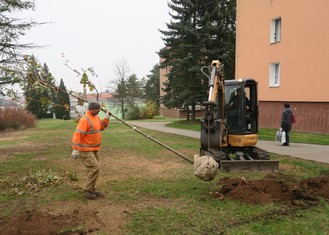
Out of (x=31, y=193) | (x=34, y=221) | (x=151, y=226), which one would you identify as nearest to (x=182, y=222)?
(x=151, y=226)

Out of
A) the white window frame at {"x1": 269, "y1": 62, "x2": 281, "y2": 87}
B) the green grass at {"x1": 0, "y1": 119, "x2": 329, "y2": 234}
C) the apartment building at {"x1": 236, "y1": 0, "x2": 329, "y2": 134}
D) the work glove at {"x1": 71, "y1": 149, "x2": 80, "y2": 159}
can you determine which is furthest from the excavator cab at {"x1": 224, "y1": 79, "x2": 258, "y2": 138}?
the white window frame at {"x1": 269, "y1": 62, "x2": 281, "y2": 87}

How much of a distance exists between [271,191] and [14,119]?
2754cm

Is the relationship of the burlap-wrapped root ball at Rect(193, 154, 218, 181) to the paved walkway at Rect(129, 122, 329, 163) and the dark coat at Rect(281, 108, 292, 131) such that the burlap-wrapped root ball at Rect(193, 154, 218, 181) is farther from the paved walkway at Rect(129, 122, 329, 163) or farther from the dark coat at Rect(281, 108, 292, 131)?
the dark coat at Rect(281, 108, 292, 131)

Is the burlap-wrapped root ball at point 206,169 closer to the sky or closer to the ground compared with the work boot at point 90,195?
closer to the sky

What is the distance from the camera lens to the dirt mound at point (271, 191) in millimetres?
6797

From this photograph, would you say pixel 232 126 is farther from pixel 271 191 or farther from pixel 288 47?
pixel 288 47

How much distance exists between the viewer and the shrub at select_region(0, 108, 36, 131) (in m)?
28.8

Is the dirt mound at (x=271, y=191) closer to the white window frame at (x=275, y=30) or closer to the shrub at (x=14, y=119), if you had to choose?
the white window frame at (x=275, y=30)

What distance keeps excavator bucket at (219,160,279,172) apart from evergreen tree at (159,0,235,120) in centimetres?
1749

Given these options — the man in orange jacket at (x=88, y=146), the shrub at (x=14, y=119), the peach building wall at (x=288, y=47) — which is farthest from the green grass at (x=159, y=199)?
the shrub at (x=14, y=119)

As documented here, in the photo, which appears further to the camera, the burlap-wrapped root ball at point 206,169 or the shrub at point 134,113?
the shrub at point 134,113

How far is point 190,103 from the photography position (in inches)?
1078

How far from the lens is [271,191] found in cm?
720

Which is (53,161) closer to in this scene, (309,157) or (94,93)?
(94,93)
